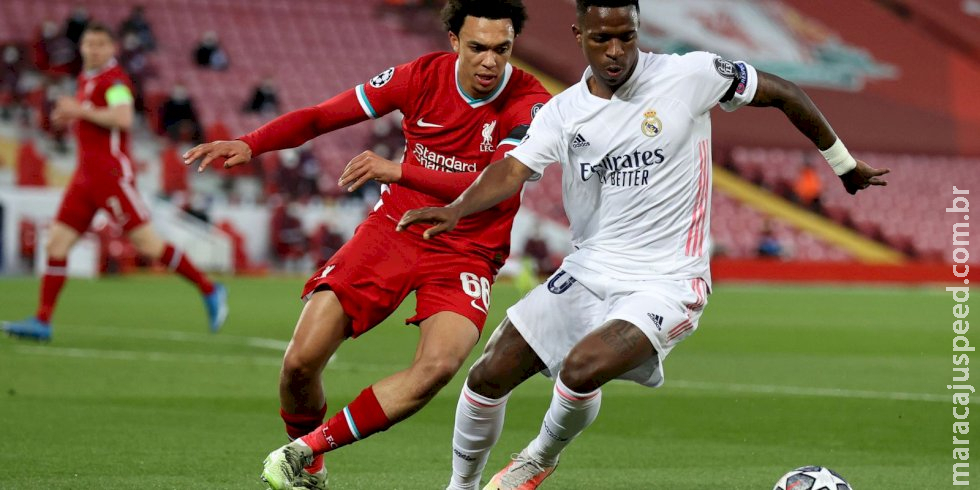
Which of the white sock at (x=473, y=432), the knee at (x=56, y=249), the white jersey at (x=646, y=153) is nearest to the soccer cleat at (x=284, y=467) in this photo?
the white sock at (x=473, y=432)

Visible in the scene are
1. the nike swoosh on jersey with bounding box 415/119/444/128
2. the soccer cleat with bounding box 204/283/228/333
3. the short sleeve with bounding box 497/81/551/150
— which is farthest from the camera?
the soccer cleat with bounding box 204/283/228/333

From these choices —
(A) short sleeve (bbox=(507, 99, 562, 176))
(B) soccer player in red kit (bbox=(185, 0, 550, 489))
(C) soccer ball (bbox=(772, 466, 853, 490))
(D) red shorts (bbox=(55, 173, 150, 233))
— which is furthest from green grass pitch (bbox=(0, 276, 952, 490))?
(A) short sleeve (bbox=(507, 99, 562, 176))

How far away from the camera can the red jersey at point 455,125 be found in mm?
6145

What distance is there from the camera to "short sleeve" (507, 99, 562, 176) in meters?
5.55

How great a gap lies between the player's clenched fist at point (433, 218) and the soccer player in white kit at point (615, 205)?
0.27 metres

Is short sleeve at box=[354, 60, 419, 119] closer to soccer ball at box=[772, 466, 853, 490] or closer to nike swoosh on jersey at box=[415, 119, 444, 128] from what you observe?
nike swoosh on jersey at box=[415, 119, 444, 128]

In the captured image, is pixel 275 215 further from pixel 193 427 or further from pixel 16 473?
pixel 16 473

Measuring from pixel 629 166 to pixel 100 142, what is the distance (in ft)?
23.9

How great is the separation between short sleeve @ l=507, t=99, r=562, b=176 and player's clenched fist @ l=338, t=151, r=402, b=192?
48cm

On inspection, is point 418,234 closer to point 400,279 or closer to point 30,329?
point 400,279

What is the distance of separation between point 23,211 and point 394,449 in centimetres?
1793

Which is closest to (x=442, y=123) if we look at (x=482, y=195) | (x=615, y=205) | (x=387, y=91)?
(x=387, y=91)

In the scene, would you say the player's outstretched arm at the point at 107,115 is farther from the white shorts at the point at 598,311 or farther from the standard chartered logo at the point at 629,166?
the standard chartered logo at the point at 629,166

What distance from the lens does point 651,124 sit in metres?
5.58
